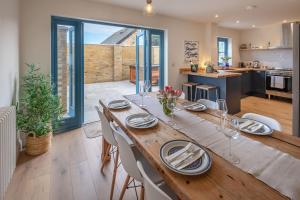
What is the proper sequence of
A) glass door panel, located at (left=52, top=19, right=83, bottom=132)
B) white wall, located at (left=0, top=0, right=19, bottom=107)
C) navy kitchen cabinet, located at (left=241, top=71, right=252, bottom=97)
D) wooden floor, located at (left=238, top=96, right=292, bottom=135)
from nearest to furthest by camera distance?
white wall, located at (left=0, top=0, right=19, bottom=107) → glass door panel, located at (left=52, top=19, right=83, bottom=132) → wooden floor, located at (left=238, top=96, right=292, bottom=135) → navy kitchen cabinet, located at (left=241, top=71, right=252, bottom=97)

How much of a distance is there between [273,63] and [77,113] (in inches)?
253

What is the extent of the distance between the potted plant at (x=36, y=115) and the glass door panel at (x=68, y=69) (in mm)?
665

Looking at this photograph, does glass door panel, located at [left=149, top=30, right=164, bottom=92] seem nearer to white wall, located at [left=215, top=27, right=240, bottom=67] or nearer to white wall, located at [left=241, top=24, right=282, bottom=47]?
white wall, located at [left=215, top=27, right=240, bottom=67]

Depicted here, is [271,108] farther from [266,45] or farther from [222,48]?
[222,48]

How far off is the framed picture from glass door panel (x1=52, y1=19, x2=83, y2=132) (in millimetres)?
2853

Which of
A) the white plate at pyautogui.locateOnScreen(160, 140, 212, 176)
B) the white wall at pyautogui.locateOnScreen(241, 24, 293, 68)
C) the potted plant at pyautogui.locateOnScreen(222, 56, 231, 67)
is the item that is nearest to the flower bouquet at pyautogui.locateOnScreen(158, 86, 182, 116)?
the white plate at pyautogui.locateOnScreen(160, 140, 212, 176)

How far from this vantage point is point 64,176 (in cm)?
213

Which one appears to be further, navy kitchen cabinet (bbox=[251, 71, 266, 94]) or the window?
the window

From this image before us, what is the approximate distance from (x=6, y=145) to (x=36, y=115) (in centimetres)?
88

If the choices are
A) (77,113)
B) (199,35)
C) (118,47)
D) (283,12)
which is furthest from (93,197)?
(118,47)

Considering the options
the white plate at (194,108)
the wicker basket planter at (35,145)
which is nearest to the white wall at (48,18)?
the wicker basket planter at (35,145)

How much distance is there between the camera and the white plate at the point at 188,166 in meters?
0.92

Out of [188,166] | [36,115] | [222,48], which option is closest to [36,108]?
[36,115]

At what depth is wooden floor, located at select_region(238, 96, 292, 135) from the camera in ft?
13.4
